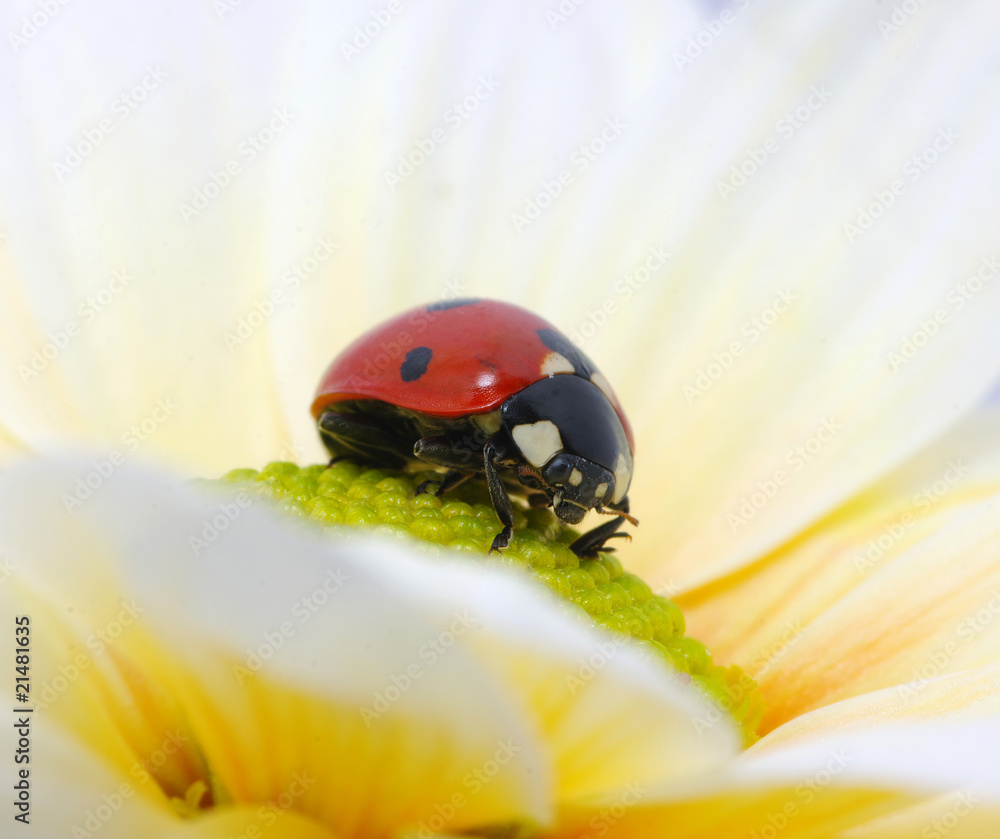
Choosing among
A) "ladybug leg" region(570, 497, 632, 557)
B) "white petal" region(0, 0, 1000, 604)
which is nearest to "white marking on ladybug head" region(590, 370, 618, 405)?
"ladybug leg" region(570, 497, 632, 557)

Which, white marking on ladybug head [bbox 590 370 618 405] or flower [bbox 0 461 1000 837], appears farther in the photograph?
white marking on ladybug head [bbox 590 370 618 405]

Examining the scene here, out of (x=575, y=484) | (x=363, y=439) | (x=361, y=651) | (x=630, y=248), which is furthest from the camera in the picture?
(x=630, y=248)

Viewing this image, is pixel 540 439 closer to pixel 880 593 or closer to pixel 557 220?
pixel 880 593

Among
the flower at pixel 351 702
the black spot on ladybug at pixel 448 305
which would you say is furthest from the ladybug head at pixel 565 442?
the flower at pixel 351 702

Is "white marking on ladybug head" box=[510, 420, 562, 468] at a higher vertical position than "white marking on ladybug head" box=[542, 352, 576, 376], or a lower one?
lower

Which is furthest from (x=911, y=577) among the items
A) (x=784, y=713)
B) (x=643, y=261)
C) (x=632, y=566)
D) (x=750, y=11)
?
(x=750, y=11)

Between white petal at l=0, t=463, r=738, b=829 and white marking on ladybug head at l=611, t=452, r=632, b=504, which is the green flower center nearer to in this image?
white marking on ladybug head at l=611, t=452, r=632, b=504

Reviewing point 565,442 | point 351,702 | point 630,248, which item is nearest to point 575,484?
point 565,442

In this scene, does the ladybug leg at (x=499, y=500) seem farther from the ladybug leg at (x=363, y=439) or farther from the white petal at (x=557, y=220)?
the white petal at (x=557, y=220)
